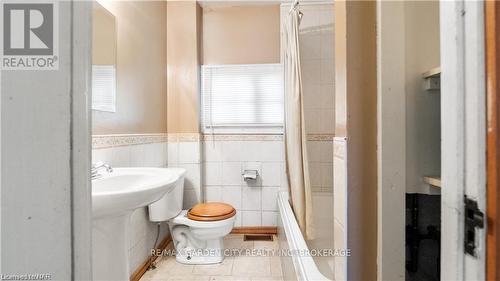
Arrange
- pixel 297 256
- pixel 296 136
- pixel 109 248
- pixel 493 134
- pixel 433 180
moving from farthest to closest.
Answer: pixel 296 136 → pixel 297 256 → pixel 109 248 → pixel 433 180 → pixel 493 134

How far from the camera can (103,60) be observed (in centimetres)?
144

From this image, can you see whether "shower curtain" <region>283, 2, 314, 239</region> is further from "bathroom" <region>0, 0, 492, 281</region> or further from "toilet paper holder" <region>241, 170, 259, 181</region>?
"toilet paper holder" <region>241, 170, 259, 181</region>

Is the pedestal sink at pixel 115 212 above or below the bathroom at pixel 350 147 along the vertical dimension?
below

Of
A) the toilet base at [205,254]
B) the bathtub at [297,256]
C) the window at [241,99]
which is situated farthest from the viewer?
the window at [241,99]

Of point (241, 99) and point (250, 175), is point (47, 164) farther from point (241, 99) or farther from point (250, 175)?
point (241, 99)

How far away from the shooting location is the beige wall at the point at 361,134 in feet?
2.23

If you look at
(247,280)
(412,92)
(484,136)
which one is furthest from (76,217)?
(247,280)

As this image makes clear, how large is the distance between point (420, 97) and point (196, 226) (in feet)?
5.39

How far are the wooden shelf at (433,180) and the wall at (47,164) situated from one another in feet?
2.54

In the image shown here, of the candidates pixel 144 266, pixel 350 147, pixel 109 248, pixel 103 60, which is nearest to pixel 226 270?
pixel 144 266

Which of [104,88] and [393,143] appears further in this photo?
[104,88]

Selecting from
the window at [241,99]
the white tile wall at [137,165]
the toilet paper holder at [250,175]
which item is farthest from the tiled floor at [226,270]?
the window at [241,99]

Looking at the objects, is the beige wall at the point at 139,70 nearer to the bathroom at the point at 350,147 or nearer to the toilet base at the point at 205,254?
the bathroom at the point at 350,147

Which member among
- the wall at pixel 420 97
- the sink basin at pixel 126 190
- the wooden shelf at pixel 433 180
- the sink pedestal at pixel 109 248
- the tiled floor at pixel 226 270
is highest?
the wall at pixel 420 97
